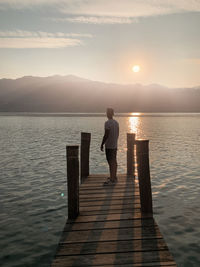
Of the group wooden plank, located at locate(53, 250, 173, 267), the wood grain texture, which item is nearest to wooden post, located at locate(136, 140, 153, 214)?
the wood grain texture

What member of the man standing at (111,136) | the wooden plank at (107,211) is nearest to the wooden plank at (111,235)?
the wooden plank at (107,211)

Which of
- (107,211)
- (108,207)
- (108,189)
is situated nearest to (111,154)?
(108,189)

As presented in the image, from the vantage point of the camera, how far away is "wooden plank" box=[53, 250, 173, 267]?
452 centimetres

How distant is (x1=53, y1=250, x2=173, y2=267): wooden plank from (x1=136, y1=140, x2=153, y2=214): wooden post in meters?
2.06

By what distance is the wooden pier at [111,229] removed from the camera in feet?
15.2

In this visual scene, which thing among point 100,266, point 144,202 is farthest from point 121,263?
point 144,202

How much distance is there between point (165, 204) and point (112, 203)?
2936 mm

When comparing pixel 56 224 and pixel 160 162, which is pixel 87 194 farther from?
pixel 160 162

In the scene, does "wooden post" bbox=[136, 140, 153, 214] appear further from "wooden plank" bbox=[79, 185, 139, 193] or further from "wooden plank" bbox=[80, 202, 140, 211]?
"wooden plank" bbox=[79, 185, 139, 193]

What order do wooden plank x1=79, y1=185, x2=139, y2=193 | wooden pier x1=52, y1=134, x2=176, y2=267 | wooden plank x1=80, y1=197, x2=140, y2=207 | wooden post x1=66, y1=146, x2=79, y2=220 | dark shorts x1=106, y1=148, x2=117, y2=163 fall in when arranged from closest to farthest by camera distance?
wooden pier x1=52, y1=134, x2=176, y2=267
wooden post x1=66, y1=146, x2=79, y2=220
wooden plank x1=80, y1=197, x2=140, y2=207
wooden plank x1=79, y1=185, x2=139, y2=193
dark shorts x1=106, y1=148, x2=117, y2=163

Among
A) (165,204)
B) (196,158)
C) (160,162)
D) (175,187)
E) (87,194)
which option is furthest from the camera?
(196,158)

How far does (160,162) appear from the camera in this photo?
18.2 m

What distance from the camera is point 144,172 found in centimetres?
679

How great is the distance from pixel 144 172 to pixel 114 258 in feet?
8.57
